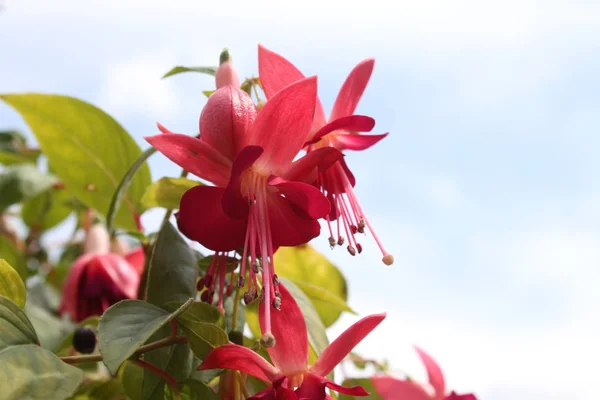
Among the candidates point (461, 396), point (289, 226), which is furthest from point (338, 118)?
point (461, 396)

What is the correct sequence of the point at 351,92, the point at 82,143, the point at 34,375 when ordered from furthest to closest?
1. the point at 82,143
2. the point at 351,92
3. the point at 34,375

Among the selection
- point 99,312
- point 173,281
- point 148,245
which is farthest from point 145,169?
point 173,281

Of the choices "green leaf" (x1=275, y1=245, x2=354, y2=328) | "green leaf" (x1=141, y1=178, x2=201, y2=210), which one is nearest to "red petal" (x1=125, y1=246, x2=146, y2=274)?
"green leaf" (x1=275, y1=245, x2=354, y2=328)

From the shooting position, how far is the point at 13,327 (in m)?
0.58

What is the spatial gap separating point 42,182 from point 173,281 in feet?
3.59

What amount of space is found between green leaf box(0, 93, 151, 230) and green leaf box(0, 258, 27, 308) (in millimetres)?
445

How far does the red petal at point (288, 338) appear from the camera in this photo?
659 mm

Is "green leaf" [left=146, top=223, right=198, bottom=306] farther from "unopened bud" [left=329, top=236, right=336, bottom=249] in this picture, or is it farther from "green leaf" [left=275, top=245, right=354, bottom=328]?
"green leaf" [left=275, top=245, right=354, bottom=328]

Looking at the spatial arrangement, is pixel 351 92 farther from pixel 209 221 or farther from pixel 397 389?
pixel 397 389

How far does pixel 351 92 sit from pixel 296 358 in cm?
30

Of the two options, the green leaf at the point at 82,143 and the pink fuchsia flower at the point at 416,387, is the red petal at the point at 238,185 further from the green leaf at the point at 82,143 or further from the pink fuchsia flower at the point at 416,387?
the green leaf at the point at 82,143

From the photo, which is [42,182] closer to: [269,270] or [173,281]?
[173,281]

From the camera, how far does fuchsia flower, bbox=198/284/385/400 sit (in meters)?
0.62

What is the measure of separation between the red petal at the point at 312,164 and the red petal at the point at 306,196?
0.02 metres
